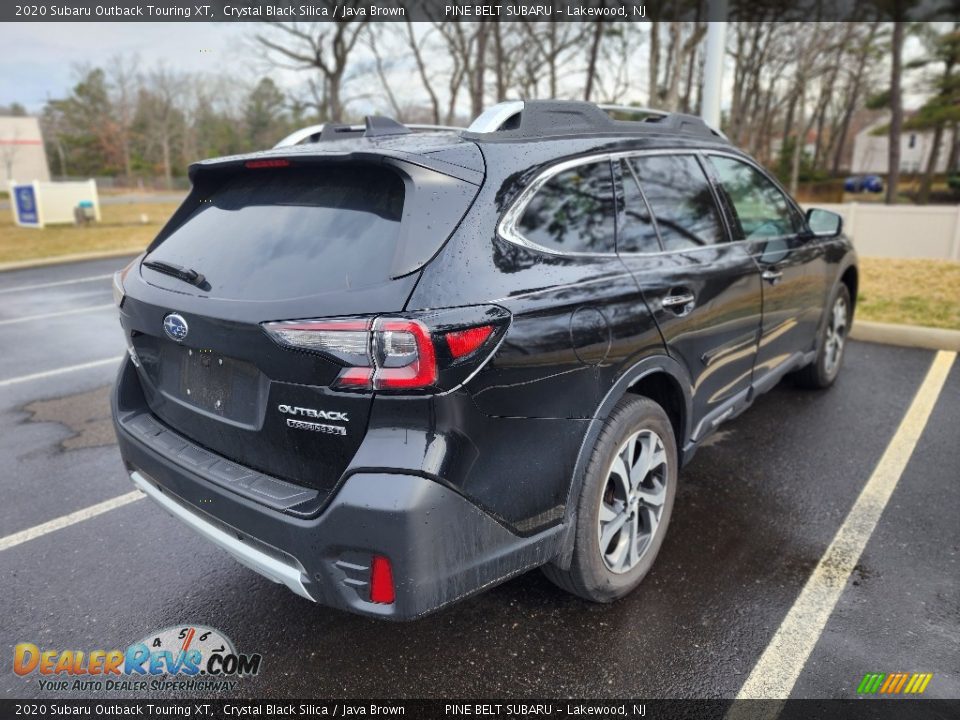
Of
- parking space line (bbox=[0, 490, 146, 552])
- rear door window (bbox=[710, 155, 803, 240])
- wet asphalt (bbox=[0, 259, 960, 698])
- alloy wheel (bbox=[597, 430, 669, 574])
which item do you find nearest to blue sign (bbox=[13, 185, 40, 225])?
wet asphalt (bbox=[0, 259, 960, 698])

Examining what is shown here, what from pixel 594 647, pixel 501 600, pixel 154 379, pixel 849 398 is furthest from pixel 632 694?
pixel 849 398

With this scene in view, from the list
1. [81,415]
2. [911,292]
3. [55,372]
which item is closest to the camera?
[81,415]

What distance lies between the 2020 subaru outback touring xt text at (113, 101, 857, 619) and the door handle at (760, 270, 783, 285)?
0.65 m

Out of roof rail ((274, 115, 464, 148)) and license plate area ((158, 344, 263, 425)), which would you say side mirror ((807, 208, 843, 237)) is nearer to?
roof rail ((274, 115, 464, 148))

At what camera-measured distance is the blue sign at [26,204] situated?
68.3 feet

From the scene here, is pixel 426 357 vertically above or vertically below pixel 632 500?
above

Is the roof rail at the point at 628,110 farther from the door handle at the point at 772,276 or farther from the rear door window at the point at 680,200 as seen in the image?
the door handle at the point at 772,276

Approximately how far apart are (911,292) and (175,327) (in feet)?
29.7

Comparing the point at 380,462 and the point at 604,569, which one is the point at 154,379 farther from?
the point at 604,569

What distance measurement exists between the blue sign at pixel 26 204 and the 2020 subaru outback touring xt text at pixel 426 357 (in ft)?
72.5

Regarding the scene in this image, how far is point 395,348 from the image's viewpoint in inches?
76.0

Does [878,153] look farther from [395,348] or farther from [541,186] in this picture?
[395,348]

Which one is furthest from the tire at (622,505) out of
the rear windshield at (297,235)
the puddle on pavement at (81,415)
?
the puddle on pavement at (81,415)

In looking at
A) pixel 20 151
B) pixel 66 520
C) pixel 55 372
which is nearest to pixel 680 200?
pixel 66 520
